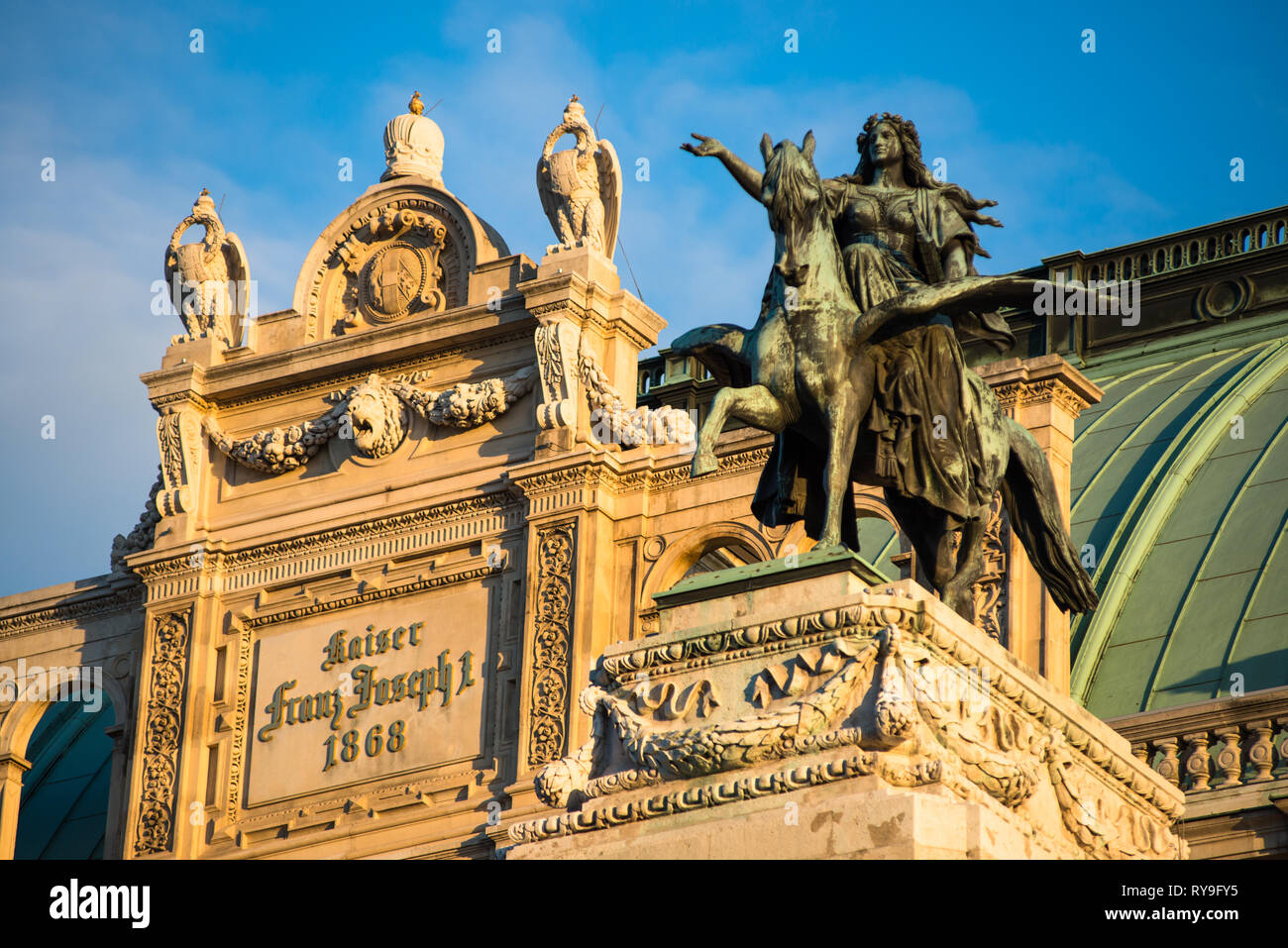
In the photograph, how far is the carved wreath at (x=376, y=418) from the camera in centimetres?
3322

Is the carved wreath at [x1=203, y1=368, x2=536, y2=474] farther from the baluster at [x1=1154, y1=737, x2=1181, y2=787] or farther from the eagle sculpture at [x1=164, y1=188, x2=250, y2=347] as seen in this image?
the baluster at [x1=1154, y1=737, x2=1181, y2=787]

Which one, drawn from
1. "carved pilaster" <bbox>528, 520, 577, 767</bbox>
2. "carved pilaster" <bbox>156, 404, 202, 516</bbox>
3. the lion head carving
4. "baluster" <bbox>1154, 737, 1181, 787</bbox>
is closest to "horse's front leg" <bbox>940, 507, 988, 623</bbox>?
"baluster" <bbox>1154, 737, 1181, 787</bbox>

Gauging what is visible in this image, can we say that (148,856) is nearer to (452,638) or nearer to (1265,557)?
(452,638)

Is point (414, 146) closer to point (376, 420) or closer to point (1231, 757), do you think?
point (376, 420)

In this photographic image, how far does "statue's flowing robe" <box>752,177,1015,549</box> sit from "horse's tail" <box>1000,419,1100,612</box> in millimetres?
671

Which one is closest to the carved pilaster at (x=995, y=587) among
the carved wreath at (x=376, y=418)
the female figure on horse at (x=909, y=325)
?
the carved wreath at (x=376, y=418)

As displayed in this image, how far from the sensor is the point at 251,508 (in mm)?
34500

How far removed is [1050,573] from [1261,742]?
20.4 feet

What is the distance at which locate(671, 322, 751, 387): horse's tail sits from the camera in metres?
20.6

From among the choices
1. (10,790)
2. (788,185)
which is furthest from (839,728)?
(10,790)

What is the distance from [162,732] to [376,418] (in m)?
4.16

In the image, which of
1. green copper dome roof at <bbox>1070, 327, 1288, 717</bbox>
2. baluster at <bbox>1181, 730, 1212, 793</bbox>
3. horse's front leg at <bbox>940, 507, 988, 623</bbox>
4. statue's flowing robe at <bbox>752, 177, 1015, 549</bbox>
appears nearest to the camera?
statue's flowing robe at <bbox>752, 177, 1015, 549</bbox>

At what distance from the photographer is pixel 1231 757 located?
26.6 metres
